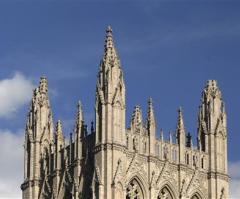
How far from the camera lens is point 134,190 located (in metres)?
97.1

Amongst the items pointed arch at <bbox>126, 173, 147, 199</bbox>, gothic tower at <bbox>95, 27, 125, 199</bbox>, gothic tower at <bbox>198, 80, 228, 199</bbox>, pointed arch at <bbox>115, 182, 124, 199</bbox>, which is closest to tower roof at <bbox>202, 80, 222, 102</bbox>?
gothic tower at <bbox>198, 80, 228, 199</bbox>

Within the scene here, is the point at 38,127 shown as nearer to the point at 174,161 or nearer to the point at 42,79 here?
the point at 42,79

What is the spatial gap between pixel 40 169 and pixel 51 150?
158 centimetres

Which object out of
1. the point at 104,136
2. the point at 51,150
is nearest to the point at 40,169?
the point at 51,150

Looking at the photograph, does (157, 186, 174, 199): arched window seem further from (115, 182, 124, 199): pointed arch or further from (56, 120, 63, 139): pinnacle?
(56, 120, 63, 139): pinnacle

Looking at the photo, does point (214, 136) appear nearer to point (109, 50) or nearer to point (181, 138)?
point (181, 138)

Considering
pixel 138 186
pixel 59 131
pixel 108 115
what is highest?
pixel 59 131

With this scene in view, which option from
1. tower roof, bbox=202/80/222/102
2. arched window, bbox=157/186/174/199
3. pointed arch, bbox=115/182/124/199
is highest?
tower roof, bbox=202/80/222/102

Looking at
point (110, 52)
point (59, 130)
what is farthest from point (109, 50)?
point (59, 130)

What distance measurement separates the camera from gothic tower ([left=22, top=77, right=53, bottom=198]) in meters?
103

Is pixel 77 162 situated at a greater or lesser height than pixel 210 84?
lesser

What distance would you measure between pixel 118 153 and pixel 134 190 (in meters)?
2.86

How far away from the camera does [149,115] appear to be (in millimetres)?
99875

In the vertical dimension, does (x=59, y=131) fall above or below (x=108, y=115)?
above
